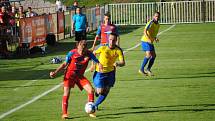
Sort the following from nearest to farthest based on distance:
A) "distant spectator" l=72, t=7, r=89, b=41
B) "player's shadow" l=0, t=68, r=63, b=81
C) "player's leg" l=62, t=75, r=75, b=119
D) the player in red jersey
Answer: "player's leg" l=62, t=75, r=75, b=119 → the player in red jersey → "player's shadow" l=0, t=68, r=63, b=81 → "distant spectator" l=72, t=7, r=89, b=41

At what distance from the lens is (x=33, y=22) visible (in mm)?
29922

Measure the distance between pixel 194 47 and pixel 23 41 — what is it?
→ 25.7 feet

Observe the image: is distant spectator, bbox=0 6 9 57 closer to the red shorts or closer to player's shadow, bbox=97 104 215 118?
player's shadow, bbox=97 104 215 118

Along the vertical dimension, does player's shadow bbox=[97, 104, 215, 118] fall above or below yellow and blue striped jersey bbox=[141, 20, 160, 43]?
below

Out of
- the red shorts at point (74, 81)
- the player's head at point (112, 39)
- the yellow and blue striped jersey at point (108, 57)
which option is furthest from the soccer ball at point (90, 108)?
the player's head at point (112, 39)

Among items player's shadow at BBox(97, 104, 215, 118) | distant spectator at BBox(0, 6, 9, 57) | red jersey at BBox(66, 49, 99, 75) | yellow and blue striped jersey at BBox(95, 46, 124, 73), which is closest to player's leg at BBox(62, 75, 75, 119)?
red jersey at BBox(66, 49, 99, 75)

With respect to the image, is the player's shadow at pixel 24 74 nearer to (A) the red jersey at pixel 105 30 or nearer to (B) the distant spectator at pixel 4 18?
(A) the red jersey at pixel 105 30

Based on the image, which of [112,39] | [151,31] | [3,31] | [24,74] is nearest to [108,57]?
[112,39]

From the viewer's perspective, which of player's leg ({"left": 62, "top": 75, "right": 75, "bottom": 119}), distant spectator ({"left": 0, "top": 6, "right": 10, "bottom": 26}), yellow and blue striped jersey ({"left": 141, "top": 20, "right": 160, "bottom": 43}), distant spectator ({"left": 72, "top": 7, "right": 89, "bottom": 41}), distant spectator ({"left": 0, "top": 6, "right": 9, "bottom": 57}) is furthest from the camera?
distant spectator ({"left": 72, "top": 7, "right": 89, "bottom": 41})

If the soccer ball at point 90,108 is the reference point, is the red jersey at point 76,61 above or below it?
above

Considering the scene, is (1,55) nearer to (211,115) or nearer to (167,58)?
(167,58)

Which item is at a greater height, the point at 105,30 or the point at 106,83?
the point at 105,30

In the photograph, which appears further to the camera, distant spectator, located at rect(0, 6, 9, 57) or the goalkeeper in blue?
distant spectator, located at rect(0, 6, 9, 57)

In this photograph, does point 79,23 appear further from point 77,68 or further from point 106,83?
point 77,68
